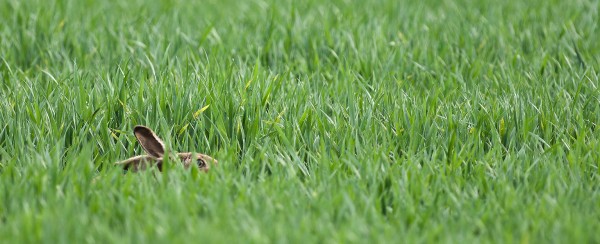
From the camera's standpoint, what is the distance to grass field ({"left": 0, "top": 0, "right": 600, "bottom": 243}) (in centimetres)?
235

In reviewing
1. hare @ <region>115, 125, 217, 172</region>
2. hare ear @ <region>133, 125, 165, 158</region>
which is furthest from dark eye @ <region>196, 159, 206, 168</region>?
hare ear @ <region>133, 125, 165, 158</region>

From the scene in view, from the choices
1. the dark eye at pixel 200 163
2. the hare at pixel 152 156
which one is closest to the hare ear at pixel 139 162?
the hare at pixel 152 156

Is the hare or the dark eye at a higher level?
the hare

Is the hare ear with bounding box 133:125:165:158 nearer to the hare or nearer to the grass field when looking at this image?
the hare

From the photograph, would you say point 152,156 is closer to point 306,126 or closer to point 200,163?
point 200,163

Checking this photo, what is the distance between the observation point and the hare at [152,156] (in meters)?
2.83

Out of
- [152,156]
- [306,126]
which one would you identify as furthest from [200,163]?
[306,126]

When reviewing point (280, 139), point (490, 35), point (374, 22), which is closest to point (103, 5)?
point (374, 22)

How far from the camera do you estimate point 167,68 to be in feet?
12.2

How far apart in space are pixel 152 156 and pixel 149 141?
0.06 m

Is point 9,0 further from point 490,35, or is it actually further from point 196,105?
point 490,35

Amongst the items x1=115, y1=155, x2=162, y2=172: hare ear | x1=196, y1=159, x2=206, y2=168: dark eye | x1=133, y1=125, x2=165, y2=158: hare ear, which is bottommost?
x1=196, y1=159, x2=206, y2=168: dark eye

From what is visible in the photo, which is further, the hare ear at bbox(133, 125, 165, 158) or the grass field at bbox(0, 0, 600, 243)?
the hare ear at bbox(133, 125, 165, 158)

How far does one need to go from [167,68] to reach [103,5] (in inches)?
66.9
